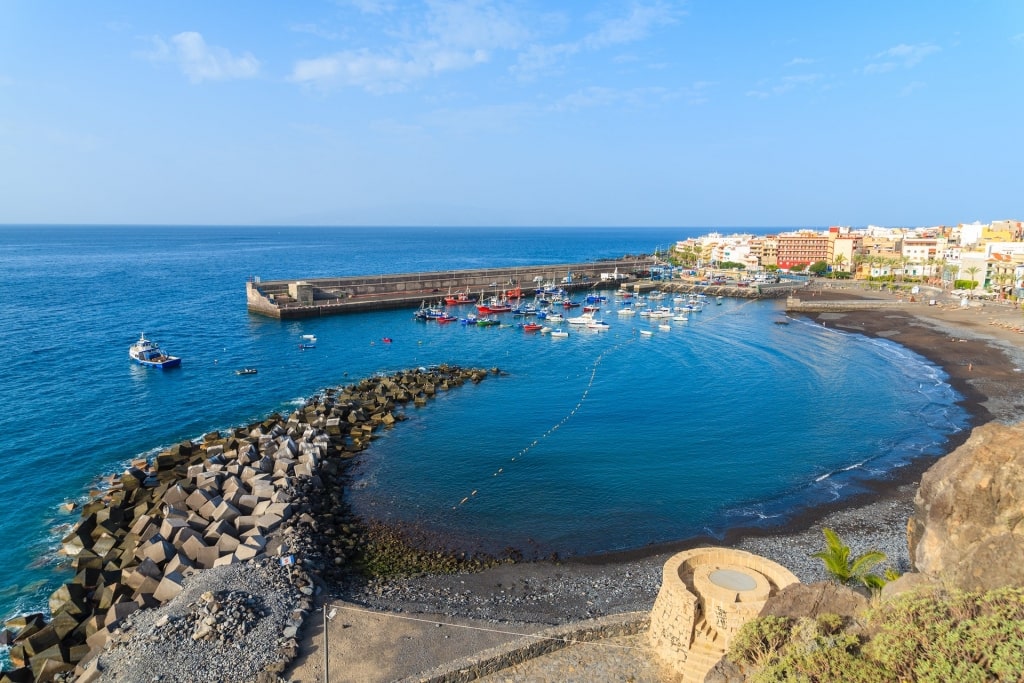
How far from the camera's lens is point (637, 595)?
2181 centimetres

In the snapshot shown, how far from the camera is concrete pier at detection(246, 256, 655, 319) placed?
7956 cm

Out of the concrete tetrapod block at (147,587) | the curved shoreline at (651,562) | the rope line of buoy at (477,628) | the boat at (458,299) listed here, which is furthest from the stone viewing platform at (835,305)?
the concrete tetrapod block at (147,587)

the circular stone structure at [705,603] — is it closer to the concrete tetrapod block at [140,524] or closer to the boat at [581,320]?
the concrete tetrapod block at [140,524]

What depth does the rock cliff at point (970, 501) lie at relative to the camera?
1473 centimetres

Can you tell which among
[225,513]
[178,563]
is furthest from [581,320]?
[178,563]

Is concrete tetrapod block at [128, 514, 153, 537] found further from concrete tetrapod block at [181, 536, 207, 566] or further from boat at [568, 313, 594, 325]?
boat at [568, 313, 594, 325]

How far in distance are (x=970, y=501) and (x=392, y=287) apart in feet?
274

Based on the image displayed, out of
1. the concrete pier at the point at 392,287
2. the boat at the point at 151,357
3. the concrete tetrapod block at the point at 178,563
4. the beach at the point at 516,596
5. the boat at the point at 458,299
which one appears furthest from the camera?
the boat at the point at 458,299

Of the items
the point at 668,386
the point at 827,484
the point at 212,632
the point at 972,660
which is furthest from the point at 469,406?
the point at 972,660

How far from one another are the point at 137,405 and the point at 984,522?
4783 cm

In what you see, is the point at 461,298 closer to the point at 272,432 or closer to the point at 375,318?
the point at 375,318

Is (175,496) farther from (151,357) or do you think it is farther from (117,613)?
(151,357)

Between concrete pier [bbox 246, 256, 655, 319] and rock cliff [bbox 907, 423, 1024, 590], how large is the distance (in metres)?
72.7

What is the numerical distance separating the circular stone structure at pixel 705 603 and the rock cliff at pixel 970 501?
3821 millimetres
